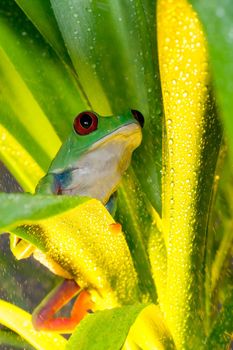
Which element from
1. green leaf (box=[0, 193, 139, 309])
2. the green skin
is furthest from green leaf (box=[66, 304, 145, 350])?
the green skin

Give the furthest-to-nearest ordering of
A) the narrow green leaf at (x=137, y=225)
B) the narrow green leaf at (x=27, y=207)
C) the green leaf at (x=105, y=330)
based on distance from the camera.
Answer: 1. the narrow green leaf at (x=137, y=225)
2. the green leaf at (x=105, y=330)
3. the narrow green leaf at (x=27, y=207)

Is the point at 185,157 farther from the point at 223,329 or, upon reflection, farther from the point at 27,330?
the point at 27,330

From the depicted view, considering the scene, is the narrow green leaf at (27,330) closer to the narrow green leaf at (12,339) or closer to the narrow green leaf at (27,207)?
the narrow green leaf at (12,339)

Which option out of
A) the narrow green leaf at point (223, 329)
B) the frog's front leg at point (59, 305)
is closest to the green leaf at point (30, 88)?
the frog's front leg at point (59, 305)

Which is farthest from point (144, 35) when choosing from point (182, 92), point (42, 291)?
point (42, 291)

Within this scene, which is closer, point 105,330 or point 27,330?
point 105,330

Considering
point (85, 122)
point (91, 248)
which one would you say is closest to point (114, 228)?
point (91, 248)

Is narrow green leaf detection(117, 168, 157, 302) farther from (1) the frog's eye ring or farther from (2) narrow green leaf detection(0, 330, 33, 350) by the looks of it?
(2) narrow green leaf detection(0, 330, 33, 350)
